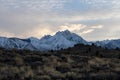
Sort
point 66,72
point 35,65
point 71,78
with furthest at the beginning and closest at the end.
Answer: point 35,65
point 66,72
point 71,78

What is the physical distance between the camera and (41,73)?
34.0m

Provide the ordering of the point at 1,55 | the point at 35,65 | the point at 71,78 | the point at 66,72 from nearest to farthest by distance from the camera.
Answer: the point at 71,78 → the point at 66,72 → the point at 35,65 → the point at 1,55

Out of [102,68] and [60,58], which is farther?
[60,58]

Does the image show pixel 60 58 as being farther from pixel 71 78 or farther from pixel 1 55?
pixel 71 78

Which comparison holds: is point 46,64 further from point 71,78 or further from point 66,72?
point 71,78

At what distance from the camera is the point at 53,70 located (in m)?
35.8

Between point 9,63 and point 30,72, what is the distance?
673cm

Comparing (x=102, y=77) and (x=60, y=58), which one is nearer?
(x=102, y=77)

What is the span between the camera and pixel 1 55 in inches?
1722

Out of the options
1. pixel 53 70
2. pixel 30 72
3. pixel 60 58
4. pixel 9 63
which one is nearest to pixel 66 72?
pixel 53 70

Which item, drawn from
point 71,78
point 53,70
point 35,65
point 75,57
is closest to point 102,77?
point 71,78

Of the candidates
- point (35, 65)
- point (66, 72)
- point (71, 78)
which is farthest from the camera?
point (35, 65)

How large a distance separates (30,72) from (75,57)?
532 inches

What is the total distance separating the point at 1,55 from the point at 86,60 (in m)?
8.79
